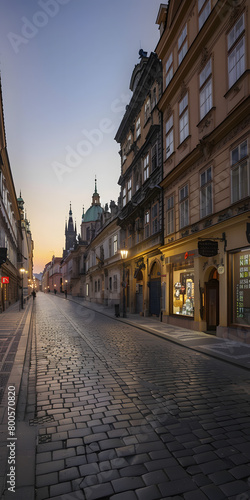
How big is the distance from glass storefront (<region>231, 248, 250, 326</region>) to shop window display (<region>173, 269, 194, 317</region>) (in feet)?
11.3

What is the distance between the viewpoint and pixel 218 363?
8555 millimetres

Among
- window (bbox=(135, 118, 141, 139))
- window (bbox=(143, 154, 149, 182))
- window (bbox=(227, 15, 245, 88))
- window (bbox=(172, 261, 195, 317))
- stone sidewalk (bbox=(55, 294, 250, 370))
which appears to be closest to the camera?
stone sidewalk (bbox=(55, 294, 250, 370))

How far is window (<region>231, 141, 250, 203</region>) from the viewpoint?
1112 centimetres

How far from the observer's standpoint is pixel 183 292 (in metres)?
16.3

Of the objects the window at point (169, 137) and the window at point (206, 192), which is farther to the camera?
the window at point (169, 137)

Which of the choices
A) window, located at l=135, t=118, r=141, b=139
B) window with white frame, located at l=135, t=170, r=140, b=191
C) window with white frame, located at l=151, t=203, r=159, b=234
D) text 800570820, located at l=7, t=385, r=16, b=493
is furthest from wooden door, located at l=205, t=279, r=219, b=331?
window, located at l=135, t=118, r=141, b=139

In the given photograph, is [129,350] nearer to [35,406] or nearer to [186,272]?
[35,406]

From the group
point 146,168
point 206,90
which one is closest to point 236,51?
point 206,90

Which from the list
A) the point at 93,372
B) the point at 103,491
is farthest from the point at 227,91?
the point at 103,491

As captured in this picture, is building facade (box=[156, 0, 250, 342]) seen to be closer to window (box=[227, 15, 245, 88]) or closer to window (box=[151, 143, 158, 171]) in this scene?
window (box=[227, 15, 245, 88])

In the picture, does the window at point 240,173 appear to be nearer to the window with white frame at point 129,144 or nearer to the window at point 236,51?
the window at point 236,51

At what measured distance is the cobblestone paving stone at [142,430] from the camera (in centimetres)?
328

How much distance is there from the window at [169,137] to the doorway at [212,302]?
7.83 metres

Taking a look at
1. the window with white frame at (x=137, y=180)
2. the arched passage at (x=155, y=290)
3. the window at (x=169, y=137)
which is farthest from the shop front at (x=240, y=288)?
the window with white frame at (x=137, y=180)
